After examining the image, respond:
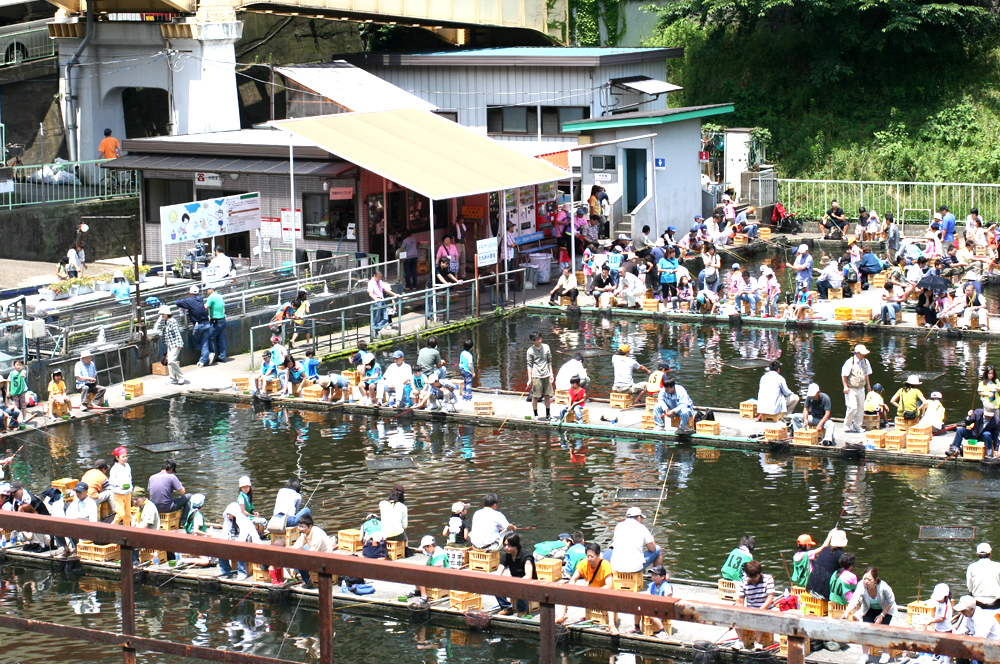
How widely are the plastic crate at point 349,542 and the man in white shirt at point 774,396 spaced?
8863 millimetres

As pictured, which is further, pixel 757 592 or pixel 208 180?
pixel 208 180

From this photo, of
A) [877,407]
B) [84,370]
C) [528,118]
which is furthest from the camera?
[528,118]

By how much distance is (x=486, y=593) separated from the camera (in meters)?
9.24

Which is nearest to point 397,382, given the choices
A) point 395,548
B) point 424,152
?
point 395,548

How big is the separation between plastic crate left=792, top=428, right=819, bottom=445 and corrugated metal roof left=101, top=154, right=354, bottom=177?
16056mm

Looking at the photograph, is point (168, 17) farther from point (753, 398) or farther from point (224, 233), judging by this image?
point (753, 398)

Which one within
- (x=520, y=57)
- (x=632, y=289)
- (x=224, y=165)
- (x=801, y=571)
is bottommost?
(x=801, y=571)

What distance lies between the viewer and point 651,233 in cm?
4250

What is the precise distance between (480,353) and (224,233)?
8.73 m

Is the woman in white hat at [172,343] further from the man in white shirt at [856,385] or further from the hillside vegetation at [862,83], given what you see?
the hillside vegetation at [862,83]

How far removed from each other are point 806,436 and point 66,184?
26.7 m

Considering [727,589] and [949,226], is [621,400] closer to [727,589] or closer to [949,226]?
[727,589]

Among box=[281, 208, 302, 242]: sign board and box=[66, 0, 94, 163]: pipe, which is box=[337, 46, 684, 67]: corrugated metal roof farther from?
box=[281, 208, 302, 242]: sign board

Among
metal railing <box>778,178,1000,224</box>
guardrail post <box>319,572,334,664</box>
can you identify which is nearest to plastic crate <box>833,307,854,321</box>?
metal railing <box>778,178,1000,224</box>
